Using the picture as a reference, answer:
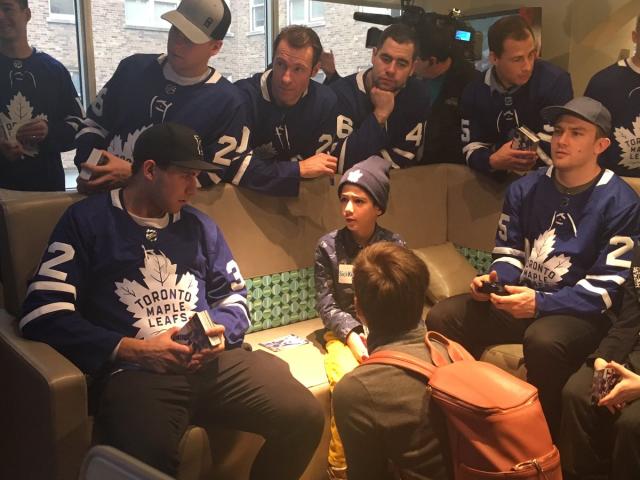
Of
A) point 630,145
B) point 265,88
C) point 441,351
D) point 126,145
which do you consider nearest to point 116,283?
point 126,145

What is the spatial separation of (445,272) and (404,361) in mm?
1748

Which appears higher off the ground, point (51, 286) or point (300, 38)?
point (300, 38)

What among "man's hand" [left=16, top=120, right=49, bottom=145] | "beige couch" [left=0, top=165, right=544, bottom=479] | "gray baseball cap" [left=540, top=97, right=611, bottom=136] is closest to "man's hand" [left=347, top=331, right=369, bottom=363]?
"beige couch" [left=0, top=165, right=544, bottom=479]

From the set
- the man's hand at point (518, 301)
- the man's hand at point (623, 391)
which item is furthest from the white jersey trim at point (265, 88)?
the man's hand at point (623, 391)

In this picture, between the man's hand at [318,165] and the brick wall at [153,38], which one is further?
the brick wall at [153,38]

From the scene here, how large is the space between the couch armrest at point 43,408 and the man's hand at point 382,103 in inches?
70.6

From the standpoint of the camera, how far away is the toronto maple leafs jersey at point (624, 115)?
128 inches

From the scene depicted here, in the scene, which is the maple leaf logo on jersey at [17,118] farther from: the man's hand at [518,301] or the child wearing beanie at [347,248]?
the man's hand at [518,301]

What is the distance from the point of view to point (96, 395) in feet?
7.13

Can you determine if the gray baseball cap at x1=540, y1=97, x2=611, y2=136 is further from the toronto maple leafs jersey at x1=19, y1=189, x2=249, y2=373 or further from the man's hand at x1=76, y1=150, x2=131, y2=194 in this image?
the man's hand at x1=76, y1=150, x2=131, y2=194

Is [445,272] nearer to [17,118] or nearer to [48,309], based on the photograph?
[48,309]

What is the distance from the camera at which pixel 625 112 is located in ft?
10.7

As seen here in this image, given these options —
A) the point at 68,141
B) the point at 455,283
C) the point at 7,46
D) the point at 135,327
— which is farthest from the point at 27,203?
the point at 455,283

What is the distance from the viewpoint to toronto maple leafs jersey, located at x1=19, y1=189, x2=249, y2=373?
7.00ft
